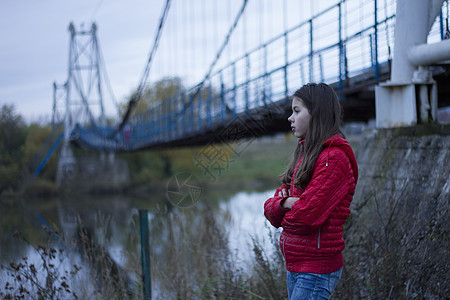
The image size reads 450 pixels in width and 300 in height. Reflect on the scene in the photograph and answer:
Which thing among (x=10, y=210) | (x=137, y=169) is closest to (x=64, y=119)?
(x=137, y=169)

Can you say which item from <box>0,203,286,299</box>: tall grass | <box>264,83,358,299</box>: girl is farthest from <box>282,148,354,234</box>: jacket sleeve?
<box>0,203,286,299</box>: tall grass

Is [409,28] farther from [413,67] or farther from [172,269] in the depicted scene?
[172,269]

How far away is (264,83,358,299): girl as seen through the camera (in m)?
1.38

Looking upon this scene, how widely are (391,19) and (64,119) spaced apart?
1986 cm

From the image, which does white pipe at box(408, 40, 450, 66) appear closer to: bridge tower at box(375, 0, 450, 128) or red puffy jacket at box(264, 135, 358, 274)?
bridge tower at box(375, 0, 450, 128)

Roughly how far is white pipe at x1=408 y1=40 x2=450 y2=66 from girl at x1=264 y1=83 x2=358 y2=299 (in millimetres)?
1555

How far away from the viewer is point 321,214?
1369 millimetres

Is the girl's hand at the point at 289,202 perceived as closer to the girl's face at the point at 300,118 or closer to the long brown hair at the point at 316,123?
the long brown hair at the point at 316,123

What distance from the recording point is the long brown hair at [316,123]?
145cm

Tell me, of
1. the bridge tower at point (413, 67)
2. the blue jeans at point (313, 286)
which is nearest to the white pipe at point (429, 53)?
the bridge tower at point (413, 67)

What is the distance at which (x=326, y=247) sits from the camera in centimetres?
142

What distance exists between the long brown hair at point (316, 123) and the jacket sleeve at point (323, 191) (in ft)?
0.15

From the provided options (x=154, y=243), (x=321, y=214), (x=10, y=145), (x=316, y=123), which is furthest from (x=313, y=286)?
(x=10, y=145)

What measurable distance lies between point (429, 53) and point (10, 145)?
7524 mm
